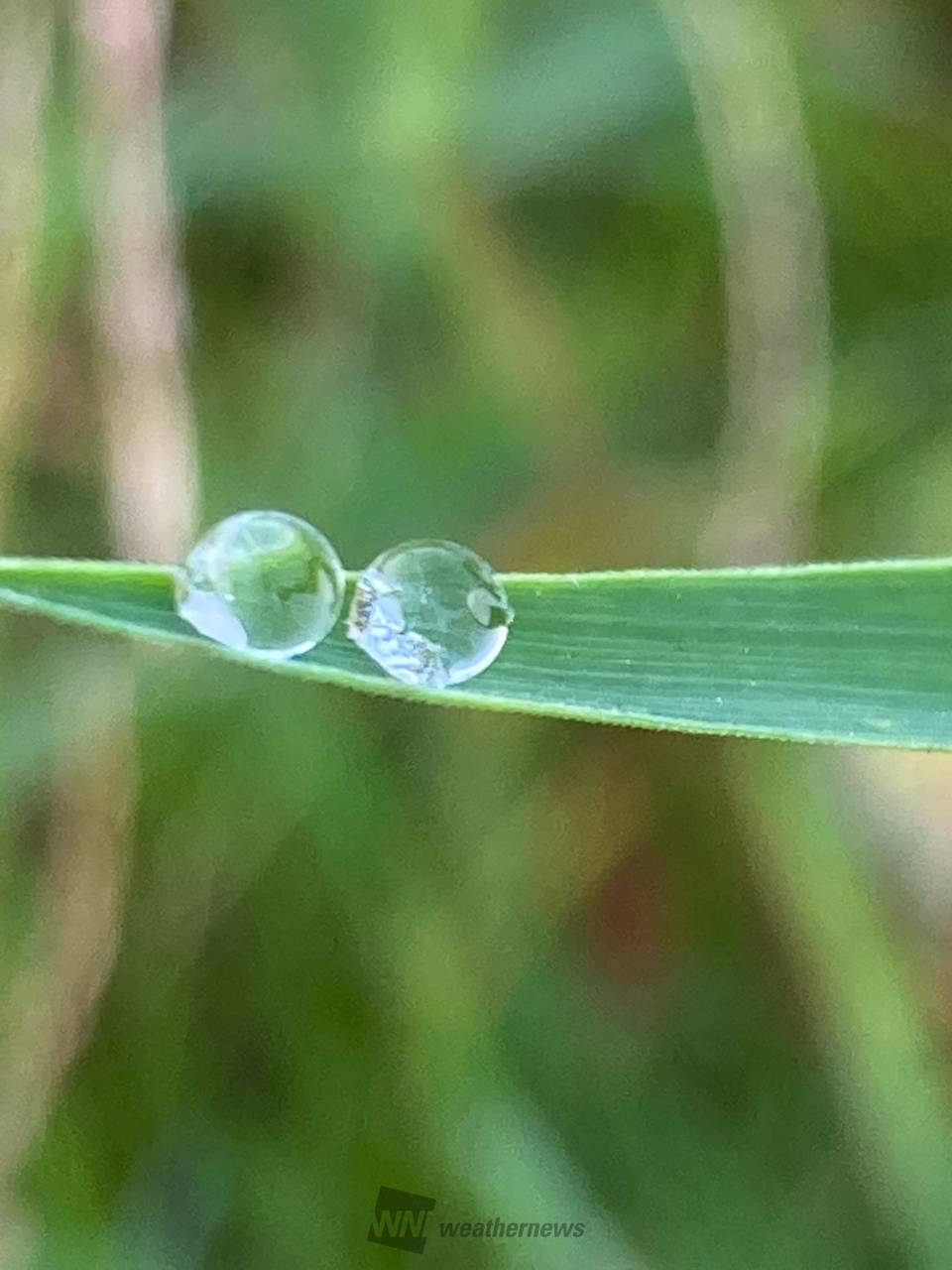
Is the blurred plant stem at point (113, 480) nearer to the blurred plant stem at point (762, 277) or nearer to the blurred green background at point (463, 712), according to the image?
the blurred green background at point (463, 712)

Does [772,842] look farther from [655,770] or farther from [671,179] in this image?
[671,179]

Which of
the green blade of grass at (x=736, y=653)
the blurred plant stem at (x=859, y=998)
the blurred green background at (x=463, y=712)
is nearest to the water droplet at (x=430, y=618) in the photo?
the green blade of grass at (x=736, y=653)

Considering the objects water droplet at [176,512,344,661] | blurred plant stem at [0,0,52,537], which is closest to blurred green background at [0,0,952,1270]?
blurred plant stem at [0,0,52,537]

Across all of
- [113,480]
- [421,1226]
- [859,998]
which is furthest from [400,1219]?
[113,480]

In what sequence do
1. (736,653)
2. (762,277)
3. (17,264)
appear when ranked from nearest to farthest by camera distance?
(736,653) → (17,264) → (762,277)

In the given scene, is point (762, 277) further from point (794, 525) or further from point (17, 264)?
point (17, 264)

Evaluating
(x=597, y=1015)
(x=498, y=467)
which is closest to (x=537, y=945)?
(x=597, y=1015)
